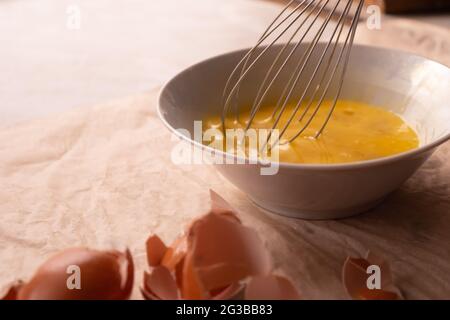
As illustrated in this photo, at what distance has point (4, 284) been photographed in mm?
527

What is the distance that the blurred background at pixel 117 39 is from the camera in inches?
37.2

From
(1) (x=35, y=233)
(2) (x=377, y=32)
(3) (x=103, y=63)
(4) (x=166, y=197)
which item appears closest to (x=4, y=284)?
(1) (x=35, y=233)

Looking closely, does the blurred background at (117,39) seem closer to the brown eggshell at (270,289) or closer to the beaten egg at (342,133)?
the beaten egg at (342,133)

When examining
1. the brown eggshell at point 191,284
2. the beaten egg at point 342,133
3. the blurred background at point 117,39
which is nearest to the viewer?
the brown eggshell at point 191,284

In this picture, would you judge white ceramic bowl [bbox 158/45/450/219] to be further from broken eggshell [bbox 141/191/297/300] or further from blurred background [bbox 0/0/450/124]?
blurred background [bbox 0/0/450/124]

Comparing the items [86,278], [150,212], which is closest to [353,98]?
[150,212]

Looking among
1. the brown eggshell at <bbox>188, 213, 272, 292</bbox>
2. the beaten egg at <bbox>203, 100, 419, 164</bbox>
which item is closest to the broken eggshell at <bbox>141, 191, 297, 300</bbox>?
the brown eggshell at <bbox>188, 213, 272, 292</bbox>

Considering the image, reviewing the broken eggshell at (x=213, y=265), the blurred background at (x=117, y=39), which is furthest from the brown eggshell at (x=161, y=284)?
the blurred background at (x=117, y=39)

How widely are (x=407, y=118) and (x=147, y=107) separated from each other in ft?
1.15

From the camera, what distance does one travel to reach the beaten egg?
61 centimetres

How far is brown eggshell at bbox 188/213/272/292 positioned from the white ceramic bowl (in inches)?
A: 3.0

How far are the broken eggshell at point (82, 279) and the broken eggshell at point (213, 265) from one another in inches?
0.8

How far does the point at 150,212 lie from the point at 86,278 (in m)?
0.17

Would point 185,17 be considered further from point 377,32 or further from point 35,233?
point 35,233
